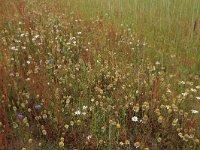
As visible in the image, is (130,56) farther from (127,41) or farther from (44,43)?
(44,43)

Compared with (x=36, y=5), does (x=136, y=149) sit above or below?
below

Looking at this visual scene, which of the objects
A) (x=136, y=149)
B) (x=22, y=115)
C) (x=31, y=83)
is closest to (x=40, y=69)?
(x=31, y=83)

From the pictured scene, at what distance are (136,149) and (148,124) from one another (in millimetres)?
275

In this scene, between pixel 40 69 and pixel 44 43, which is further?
pixel 44 43

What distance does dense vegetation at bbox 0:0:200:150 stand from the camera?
2.90 m

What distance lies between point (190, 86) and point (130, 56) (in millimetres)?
1033

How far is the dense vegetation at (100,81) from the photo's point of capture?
9.50 feet

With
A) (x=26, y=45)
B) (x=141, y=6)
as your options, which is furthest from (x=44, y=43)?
(x=141, y=6)

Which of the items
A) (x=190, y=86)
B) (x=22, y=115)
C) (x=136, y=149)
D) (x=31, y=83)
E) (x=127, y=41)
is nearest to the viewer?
(x=136, y=149)

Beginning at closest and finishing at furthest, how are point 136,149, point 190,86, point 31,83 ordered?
1. point 136,149
2. point 31,83
3. point 190,86

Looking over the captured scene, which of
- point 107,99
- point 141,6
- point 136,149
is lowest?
point 136,149

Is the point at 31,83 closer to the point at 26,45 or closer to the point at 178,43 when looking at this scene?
the point at 26,45

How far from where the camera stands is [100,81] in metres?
3.52

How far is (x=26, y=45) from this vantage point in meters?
4.57
